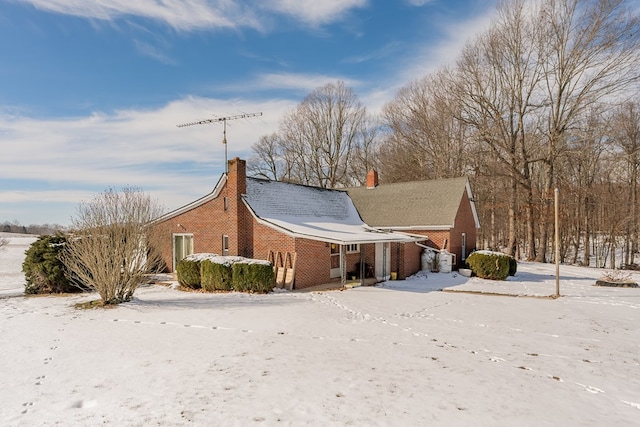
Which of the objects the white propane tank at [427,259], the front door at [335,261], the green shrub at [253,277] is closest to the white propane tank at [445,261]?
the white propane tank at [427,259]

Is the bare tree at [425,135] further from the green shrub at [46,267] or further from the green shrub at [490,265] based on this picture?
the green shrub at [46,267]

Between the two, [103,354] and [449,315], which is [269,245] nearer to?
[449,315]

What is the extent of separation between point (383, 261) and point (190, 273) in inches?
378

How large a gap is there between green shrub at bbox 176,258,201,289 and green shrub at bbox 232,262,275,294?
204 cm

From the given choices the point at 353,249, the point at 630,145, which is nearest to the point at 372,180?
the point at 353,249

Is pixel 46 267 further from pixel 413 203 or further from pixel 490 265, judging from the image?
pixel 490 265

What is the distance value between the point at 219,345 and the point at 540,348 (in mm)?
6924

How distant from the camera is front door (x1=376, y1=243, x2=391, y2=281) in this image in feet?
62.3

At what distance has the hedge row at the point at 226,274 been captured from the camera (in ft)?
47.2


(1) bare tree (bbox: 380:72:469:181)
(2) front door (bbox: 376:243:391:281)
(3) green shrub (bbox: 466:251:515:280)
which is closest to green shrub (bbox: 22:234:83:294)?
(2) front door (bbox: 376:243:391:281)

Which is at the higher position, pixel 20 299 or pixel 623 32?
pixel 623 32

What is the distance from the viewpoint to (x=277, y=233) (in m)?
15.9

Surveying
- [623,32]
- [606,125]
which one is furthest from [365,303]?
[623,32]

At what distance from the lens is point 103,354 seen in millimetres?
7363
